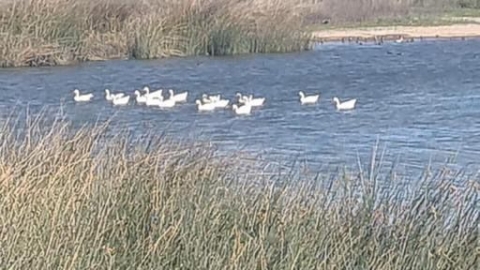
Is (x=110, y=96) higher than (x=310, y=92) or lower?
higher

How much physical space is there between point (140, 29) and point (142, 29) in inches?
2.2

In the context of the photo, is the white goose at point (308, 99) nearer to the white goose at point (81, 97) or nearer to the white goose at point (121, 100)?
the white goose at point (121, 100)

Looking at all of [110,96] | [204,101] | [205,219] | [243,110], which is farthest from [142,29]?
[205,219]

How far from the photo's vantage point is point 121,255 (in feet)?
19.7

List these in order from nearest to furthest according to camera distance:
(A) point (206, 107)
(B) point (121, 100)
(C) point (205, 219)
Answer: (C) point (205, 219)
(A) point (206, 107)
(B) point (121, 100)

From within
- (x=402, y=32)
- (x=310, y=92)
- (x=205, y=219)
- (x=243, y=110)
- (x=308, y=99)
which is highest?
(x=205, y=219)

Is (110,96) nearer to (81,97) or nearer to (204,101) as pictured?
(81,97)

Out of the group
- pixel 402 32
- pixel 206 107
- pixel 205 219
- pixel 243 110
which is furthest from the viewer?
pixel 402 32

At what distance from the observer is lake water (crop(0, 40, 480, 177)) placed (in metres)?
14.2

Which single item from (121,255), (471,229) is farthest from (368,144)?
(121,255)

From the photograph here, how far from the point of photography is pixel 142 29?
26.3 m

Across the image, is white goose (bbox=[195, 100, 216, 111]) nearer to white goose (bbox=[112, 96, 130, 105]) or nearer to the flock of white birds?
the flock of white birds

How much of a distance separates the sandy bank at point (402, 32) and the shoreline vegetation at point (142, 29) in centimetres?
413

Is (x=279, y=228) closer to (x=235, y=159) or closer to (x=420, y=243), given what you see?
(x=420, y=243)
